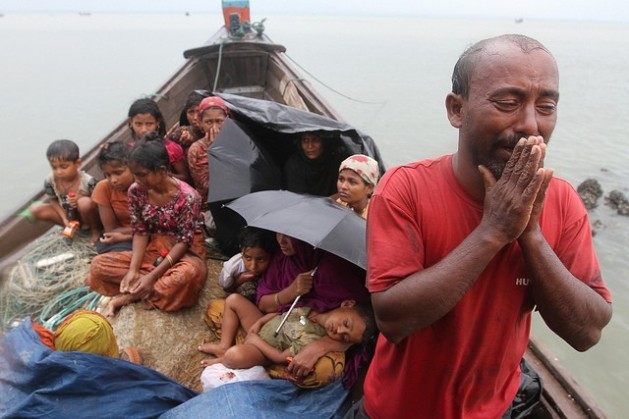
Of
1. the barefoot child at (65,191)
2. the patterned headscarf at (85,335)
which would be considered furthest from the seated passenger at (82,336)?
the barefoot child at (65,191)

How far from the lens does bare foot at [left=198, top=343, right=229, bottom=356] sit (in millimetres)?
2305

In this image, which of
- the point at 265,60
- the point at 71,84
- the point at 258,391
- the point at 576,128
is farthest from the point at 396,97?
the point at 258,391

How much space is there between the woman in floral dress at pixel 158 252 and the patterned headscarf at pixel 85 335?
0.60 meters

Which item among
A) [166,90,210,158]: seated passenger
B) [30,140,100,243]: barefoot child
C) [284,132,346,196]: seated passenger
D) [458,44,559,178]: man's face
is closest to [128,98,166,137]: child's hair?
[166,90,210,158]: seated passenger

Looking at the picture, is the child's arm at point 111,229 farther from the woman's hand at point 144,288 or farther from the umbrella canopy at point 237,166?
the umbrella canopy at point 237,166

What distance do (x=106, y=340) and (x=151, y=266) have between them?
81 cm

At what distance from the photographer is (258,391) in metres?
→ 1.82

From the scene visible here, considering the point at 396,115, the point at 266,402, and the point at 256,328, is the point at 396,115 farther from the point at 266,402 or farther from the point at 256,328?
the point at 266,402

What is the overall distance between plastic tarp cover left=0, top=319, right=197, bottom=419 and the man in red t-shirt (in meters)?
1.18

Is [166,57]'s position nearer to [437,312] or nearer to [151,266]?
[151,266]

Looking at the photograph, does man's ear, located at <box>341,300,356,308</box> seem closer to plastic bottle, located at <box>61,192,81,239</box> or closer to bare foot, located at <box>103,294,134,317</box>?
bare foot, located at <box>103,294,134,317</box>

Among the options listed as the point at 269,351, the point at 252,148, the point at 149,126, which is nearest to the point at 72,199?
the point at 149,126

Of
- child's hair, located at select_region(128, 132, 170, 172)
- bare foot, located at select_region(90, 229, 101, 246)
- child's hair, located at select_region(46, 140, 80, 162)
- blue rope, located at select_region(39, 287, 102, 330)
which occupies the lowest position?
blue rope, located at select_region(39, 287, 102, 330)

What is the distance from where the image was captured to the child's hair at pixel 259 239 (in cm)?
238
